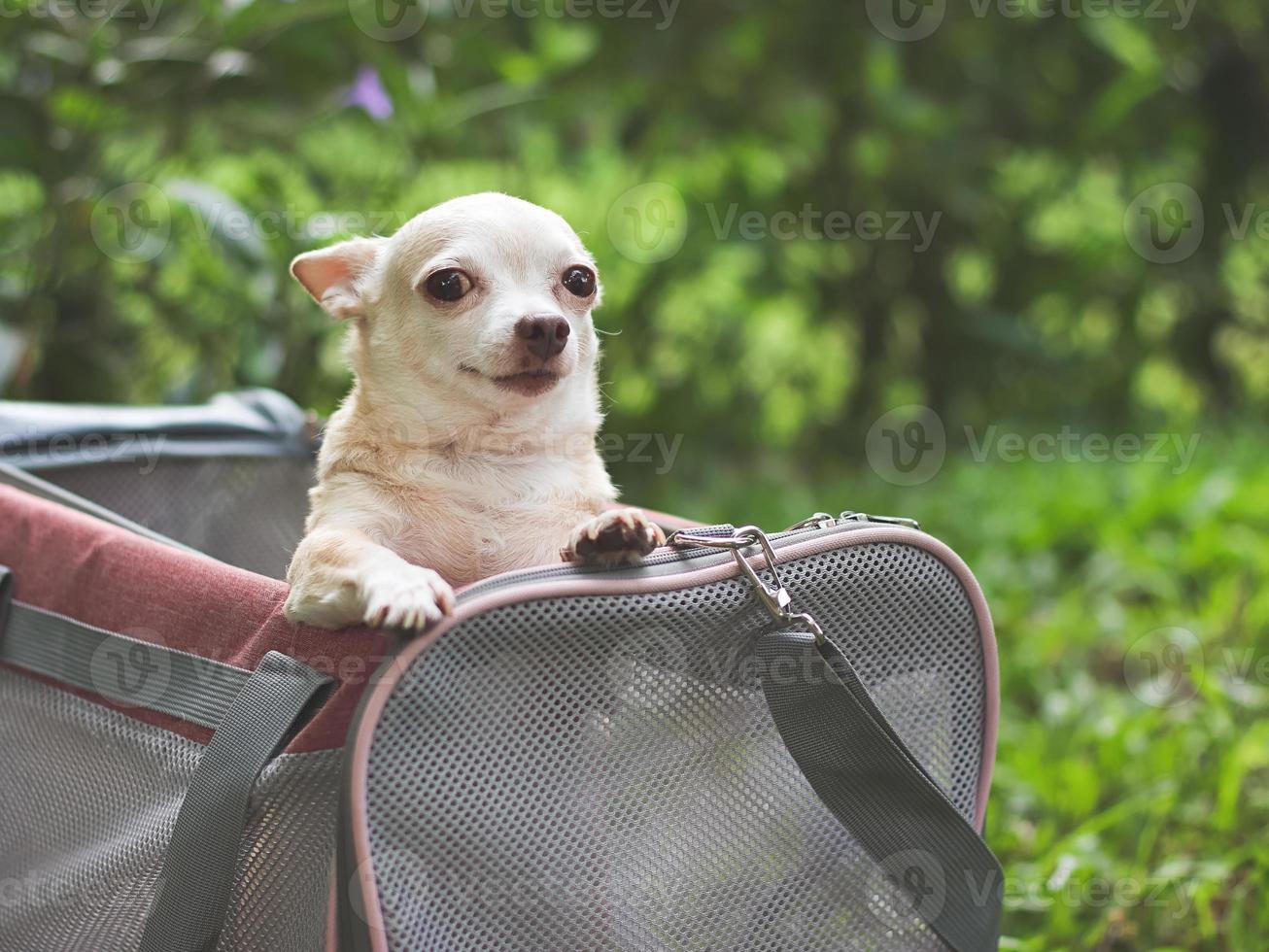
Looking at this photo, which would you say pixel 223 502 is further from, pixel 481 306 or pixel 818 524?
pixel 818 524

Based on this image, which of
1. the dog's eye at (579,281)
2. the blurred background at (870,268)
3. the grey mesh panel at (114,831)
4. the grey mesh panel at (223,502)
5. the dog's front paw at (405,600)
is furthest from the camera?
the blurred background at (870,268)

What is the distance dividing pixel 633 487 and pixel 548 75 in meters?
1.33

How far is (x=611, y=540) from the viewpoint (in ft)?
4.18

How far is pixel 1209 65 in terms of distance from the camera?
4.90 metres

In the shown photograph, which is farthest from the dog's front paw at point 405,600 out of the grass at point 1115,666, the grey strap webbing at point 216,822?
the grass at point 1115,666

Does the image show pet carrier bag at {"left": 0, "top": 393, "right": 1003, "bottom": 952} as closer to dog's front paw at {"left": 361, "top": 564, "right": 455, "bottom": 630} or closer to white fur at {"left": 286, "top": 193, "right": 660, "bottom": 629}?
dog's front paw at {"left": 361, "top": 564, "right": 455, "bottom": 630}

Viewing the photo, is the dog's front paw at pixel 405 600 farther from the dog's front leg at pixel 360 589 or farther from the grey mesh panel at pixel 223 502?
the grey mesh panel at pixel 223 502

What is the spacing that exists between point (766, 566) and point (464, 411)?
45 centimetres

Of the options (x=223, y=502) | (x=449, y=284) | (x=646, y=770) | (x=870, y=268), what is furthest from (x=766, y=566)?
(x=870, y=268)

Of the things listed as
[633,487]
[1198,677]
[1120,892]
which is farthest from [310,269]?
[633,487]

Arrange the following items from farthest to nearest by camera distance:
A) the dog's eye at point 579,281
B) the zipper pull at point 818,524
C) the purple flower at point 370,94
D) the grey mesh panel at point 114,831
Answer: the purple flower at point 370,94 → the dog's eye at point 579,281 → the zipper pull at point 818,524 → the grey mesh panel at point 114,831

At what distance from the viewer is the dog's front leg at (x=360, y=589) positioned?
1146 millimetres

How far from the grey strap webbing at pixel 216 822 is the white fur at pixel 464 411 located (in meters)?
0.22

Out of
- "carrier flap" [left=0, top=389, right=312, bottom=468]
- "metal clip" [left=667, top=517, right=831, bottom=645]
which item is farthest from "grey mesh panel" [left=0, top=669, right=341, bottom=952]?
"carrier flap" [left=0, top=389, right=312, bottom=468]
